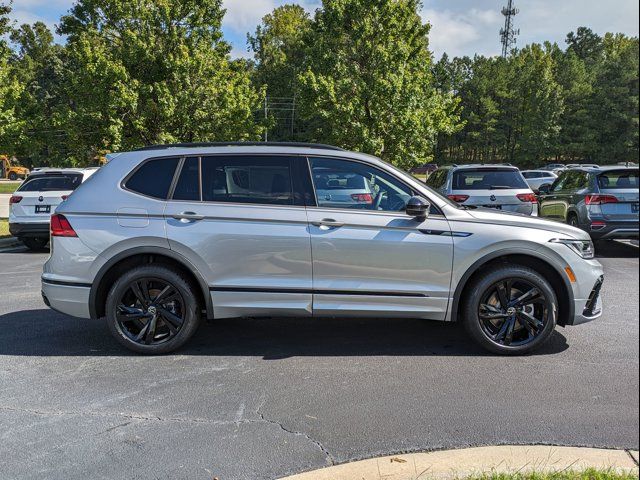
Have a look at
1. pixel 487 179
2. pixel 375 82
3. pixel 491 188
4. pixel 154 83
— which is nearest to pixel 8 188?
pixel 154 83

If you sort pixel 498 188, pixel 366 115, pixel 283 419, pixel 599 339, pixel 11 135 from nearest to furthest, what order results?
pixel 283 419 < pixel 599 339 < pixel 498 188 < pixel 11 135 < pixel 366 115

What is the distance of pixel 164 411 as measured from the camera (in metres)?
3.71

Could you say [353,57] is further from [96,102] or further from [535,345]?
[535,345]

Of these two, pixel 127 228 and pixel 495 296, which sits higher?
pixel 127 228

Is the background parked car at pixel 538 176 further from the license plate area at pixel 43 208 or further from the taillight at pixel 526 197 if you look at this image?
the license plate area at pixel 43 208

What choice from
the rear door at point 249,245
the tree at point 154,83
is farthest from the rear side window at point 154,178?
the tree at point 154,83

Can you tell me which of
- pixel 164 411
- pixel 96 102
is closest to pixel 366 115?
pixel 96 102

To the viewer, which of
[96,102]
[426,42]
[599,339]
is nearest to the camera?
[599,339]

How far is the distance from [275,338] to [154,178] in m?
1.93

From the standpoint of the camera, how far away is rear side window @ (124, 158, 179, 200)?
4777 millimetres

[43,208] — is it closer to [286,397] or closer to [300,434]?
[286,397]

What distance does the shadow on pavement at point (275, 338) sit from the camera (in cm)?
489

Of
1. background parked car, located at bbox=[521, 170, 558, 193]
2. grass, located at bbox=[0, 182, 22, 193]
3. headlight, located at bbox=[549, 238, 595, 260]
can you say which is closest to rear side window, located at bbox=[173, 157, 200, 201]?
headlight, located at bbox=[549, 238, 595, 260]

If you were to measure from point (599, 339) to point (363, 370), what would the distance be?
247 cm
